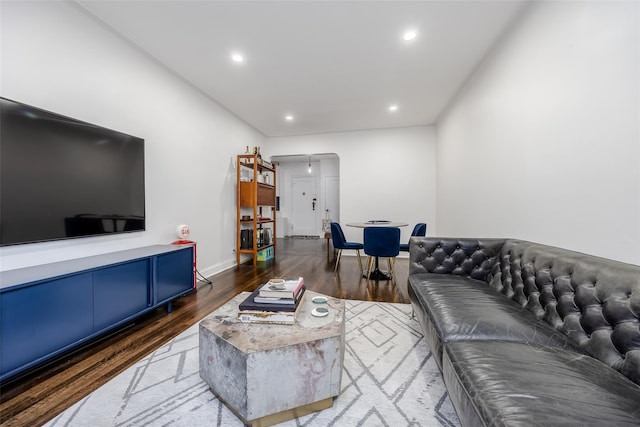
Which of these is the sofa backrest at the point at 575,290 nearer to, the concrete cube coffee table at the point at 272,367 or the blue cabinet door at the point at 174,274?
the concrete cube coffee table at the point at 272,367

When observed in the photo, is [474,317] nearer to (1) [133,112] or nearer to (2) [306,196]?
(1) [133,112]

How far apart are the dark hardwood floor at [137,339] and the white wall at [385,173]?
1.58m

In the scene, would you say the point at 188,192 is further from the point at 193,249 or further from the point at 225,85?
the point at 225,85

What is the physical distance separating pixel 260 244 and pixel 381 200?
2.77 meters

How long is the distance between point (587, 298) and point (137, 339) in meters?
2.97

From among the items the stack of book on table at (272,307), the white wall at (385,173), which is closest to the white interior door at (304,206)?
the white wall at (385,173)

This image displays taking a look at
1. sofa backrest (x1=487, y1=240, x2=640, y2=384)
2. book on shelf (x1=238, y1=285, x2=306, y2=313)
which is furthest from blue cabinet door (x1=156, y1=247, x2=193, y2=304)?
sofa backrest (x1=487, y1=240, x2=640, y2=384)

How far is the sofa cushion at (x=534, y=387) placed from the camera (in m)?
0.72

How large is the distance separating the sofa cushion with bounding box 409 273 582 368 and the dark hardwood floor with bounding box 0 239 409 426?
1.07 meters

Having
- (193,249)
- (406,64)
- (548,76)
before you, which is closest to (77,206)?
(193,249)

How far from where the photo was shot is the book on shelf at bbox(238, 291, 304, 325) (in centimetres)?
135

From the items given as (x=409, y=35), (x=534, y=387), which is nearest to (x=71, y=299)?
(x=534, y=387)

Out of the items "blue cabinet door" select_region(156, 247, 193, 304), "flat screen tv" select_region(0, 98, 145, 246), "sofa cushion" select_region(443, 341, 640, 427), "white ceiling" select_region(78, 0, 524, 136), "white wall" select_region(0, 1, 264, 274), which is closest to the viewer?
"sofa cushion" select_region(443, 341, 640, 427)

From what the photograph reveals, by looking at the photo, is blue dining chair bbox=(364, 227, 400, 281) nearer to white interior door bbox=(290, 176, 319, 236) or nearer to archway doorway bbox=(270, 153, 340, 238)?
archway doorway bbox=(270, 153, 340, 238)
